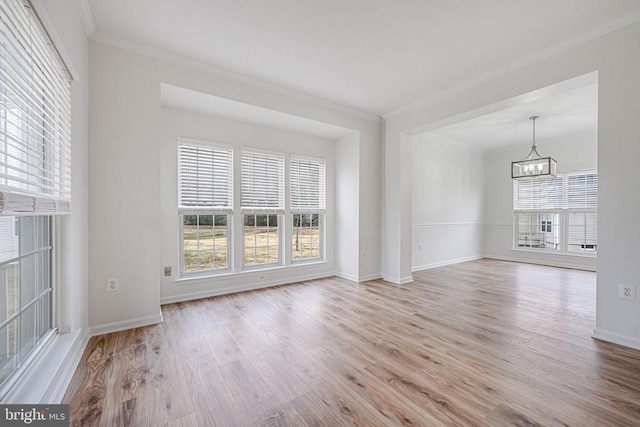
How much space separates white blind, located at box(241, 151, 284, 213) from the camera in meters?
4.23

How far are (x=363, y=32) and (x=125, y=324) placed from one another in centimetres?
363

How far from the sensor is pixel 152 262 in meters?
2.90

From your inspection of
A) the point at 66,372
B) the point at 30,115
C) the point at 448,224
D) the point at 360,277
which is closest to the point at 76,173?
the point at 30,115

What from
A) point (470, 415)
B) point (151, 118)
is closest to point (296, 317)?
point (470, 415)

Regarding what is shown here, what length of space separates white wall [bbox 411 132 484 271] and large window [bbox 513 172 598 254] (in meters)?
0.92

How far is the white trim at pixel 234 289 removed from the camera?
357cm

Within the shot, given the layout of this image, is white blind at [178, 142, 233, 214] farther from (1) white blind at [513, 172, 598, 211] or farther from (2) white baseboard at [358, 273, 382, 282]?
(1) white blind at [513, 172, 598, 211]

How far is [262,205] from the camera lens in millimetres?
4387

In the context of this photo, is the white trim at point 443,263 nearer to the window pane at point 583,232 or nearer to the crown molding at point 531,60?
the window pane at point 583,232

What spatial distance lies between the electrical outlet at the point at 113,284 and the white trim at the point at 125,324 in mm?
327

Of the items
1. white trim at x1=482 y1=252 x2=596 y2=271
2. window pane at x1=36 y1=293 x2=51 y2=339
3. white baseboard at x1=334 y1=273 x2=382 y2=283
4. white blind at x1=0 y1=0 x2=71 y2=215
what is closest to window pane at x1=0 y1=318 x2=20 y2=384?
window pane at x1=36 y1=293 x2=51 y2=339

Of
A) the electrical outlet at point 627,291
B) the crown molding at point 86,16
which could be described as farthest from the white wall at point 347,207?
the crown molding at point 86,16

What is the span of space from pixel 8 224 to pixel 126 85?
1890 mm

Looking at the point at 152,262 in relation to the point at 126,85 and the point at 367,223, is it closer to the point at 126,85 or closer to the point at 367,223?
the point at 126,85
